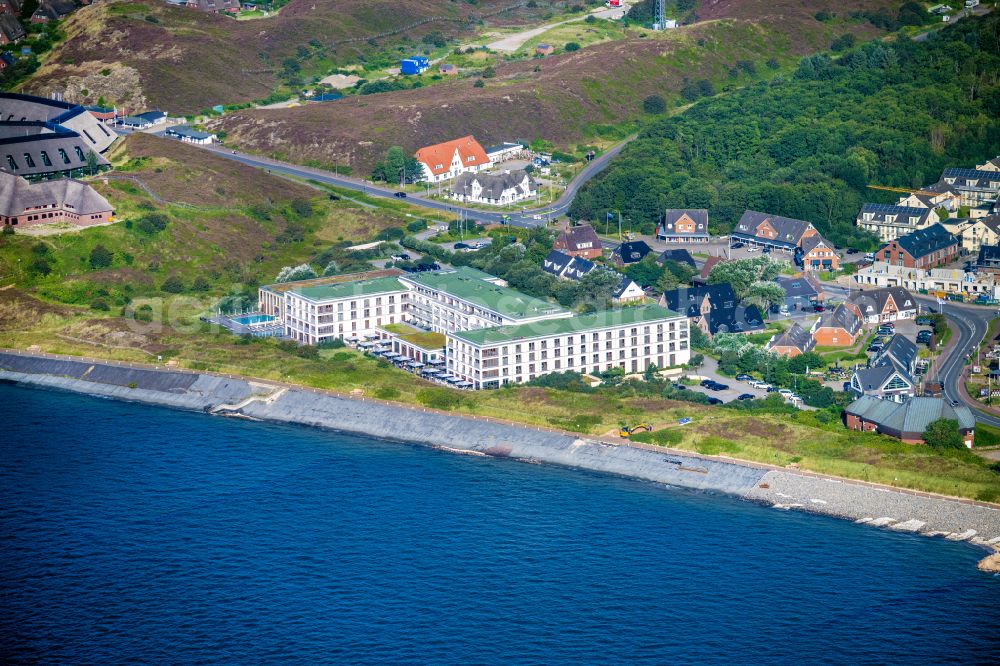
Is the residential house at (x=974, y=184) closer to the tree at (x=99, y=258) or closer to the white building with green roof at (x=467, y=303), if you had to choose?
the white building with green roof at (x=467, y=303)

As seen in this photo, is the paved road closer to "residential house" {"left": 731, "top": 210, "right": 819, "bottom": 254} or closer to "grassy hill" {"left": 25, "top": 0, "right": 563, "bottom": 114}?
"residential house" {"left": 731, "top": 210, "right": 819, "bottom": 254}

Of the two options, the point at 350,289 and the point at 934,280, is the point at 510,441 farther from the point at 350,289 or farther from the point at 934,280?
the point at 934,280

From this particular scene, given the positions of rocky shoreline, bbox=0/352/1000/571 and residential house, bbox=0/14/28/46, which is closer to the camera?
rocky shoreline, bbox=0/352/1000/571

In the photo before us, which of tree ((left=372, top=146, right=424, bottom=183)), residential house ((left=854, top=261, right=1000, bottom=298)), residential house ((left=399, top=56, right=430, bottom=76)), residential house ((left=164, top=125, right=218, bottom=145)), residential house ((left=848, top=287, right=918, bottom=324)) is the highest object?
residential house ((left=399, top=56, right=430, bottom=76))

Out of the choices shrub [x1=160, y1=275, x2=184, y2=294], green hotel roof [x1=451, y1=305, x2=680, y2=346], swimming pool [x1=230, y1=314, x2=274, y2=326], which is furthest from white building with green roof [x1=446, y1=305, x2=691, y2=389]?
shrub [x1=160, y1=275, x2=184, y2=294]

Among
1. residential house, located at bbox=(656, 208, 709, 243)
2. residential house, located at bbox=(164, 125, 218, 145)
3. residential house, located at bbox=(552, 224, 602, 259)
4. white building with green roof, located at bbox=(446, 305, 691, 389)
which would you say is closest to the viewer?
white building with green roof, located at bbox=(446, 305, 691, 389)

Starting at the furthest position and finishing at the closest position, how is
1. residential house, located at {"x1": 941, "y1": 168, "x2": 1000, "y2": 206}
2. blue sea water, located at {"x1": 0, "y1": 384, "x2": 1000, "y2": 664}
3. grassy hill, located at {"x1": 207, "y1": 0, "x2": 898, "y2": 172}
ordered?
1. grassy hill, located at {"x1": 207, "y1": 0, "x2": 898, "y2": 172}
2. residential house, located at {"x1": 941, "y1": 168, "x2": 1000, "y2": 206}
3. blue sea water, located at {"x1": 0, "y1": 384, "x2": 1000, "y2": 664}

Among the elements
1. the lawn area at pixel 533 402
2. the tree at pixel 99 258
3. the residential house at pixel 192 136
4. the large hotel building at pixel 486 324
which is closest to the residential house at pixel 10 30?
the residential house at pixel 192 136

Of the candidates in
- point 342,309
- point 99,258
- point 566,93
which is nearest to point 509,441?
point 342,309
